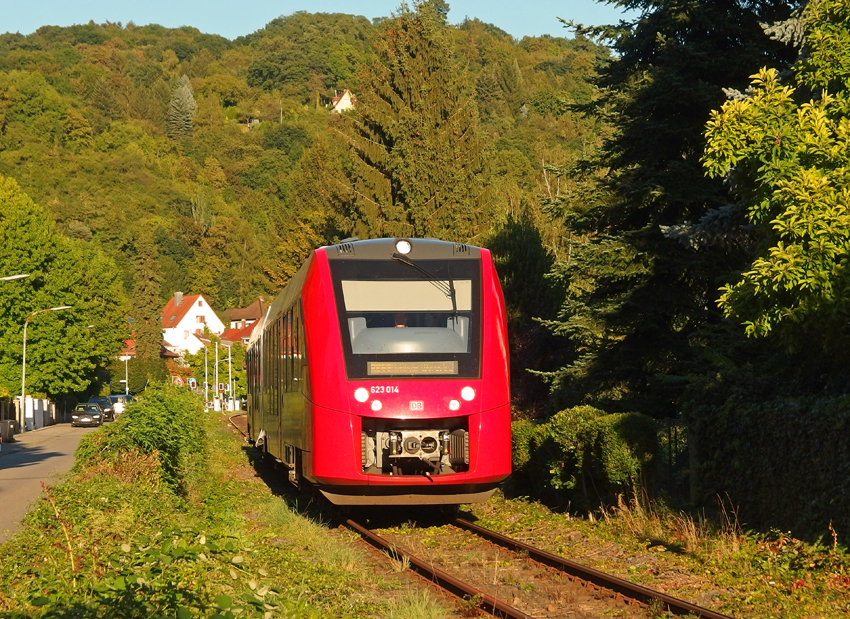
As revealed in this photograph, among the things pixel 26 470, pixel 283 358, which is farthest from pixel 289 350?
pixel 26 470

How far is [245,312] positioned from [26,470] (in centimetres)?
11762

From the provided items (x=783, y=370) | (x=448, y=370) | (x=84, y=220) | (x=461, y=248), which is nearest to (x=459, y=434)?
(x=448, y=370)

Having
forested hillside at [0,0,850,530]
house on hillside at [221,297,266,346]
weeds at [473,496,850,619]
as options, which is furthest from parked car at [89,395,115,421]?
house on hillside at [221,297,266,346]

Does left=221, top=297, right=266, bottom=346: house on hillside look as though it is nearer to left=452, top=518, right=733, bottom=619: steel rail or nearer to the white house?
the white house

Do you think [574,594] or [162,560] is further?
[574,594]

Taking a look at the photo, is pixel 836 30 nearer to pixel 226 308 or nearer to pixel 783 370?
pixel 783 370

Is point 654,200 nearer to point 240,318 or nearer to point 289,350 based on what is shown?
point 289,350

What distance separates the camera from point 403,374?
1293cm

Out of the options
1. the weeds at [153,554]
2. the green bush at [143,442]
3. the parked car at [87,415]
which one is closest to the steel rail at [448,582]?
the weeds at [153,554]

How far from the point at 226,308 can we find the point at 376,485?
5509 inches

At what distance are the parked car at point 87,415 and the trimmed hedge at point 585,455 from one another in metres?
47.8

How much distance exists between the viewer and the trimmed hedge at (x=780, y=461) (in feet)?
34.6

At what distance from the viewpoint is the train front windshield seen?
42.7 ft

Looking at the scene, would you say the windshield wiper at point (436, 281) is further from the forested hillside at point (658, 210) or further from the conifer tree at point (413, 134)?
the conifer tree at point (413, 134)
